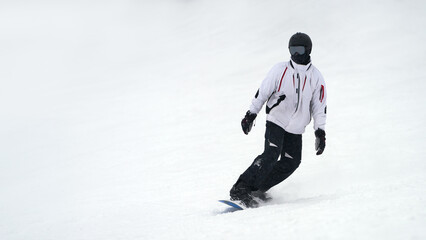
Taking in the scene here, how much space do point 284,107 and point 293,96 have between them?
0.16 m

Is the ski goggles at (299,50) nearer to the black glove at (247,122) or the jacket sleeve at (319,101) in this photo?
the jacket sleeve at (319,101)

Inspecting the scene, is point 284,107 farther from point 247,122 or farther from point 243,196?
point 243,196

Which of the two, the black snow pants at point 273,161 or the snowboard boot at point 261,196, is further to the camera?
the snowboard boot at point 261,196

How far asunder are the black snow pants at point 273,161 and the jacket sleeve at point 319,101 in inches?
11.4

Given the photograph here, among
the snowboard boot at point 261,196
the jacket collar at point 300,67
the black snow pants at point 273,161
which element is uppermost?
the jacket collar at point 300,67

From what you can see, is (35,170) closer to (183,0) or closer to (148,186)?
(148,186)

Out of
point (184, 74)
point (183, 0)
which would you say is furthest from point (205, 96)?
point (183, 0)

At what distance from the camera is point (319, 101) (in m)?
4.40

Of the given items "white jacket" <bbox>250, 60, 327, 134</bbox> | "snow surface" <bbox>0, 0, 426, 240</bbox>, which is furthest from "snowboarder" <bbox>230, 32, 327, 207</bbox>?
"snow surface" <bbox>0, 0, 426, 240</bbox>

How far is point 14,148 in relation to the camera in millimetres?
10312

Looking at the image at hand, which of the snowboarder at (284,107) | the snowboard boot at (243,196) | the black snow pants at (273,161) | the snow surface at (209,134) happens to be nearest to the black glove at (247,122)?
the snowboarder at (284,107)

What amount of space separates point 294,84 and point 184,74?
11.5 meters

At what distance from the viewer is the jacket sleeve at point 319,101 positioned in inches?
171

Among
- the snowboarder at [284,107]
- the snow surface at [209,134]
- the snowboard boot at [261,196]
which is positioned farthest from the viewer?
the snowboard boot at [261,196]
